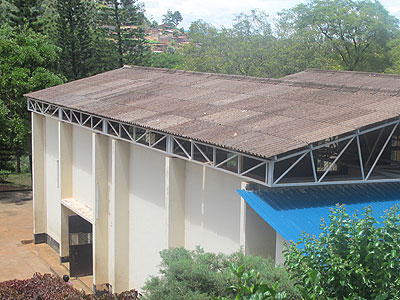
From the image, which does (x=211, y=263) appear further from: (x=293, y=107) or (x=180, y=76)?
(x=180, y=76)

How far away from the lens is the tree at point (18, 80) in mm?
22359

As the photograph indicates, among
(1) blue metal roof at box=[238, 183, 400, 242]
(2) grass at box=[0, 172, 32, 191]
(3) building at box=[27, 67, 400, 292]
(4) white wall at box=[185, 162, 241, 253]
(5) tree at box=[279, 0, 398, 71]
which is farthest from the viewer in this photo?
(5) tree at box=[279, 0, 398, 71]

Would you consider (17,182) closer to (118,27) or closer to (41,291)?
(118,27)

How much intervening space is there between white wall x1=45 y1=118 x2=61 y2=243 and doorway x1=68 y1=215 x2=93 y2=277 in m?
1.82

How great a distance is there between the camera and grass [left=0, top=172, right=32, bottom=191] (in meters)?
26.5

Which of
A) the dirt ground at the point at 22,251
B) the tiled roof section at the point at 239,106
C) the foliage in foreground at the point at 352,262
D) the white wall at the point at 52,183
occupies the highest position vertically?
the tiled roof section at the point at 239,106

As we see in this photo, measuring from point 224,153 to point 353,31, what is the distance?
1029 inches

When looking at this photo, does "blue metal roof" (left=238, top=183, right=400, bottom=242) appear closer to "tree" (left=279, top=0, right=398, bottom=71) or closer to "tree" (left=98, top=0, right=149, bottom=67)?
"tree" (left=279, top=0, right=398, bottom=71)

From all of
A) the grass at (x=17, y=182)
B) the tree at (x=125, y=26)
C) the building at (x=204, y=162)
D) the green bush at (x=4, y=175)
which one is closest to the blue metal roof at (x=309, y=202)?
the building at (x=204, y=162)

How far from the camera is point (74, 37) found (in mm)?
32656

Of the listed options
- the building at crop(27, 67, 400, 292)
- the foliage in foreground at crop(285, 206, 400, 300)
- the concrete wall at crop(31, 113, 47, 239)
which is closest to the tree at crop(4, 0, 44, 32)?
the concrete wall at crop(31, 113, 47, 239)

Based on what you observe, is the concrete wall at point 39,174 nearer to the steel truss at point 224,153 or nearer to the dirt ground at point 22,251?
the dirt ground at point 22,251

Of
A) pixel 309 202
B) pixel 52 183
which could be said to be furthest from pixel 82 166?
pixel 309 202

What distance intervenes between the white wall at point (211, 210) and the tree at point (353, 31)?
84.4 feet
